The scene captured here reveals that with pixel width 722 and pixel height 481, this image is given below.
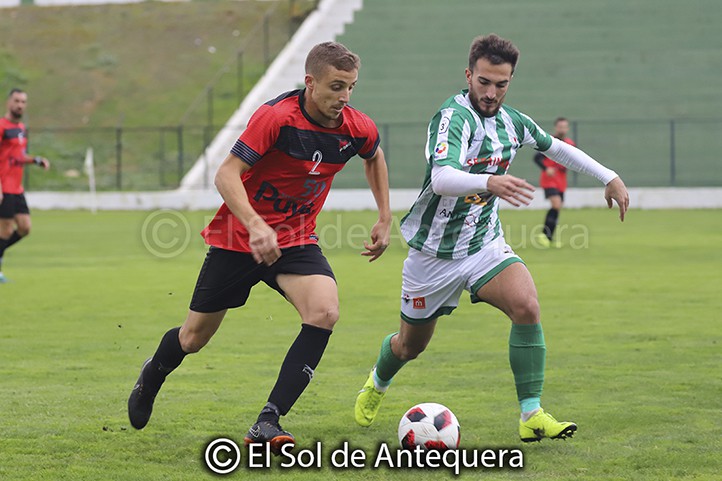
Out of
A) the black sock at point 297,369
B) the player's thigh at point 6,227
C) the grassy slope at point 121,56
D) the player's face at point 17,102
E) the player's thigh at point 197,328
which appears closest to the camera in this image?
the black sock at point 297,369

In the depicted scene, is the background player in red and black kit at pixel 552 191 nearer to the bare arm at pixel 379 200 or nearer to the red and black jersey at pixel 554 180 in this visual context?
the red and black jersey at pixel 554 180

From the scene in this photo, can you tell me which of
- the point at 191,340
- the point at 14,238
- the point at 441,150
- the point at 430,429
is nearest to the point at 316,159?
the point at 441,150

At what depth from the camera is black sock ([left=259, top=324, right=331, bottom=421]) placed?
555 cm

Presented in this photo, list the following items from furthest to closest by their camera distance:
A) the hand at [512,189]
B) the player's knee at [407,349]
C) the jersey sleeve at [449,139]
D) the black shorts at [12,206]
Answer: the black shorts at [12,206]
the player's knee at [407,349]
the jersey sleeve at [449,139]
the hand at [512,189]

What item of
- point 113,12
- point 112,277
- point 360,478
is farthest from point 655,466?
point 113,12

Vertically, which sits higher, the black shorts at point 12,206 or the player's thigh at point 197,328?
the black shorts at point 12,206

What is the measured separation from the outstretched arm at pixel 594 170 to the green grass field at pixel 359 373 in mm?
1198

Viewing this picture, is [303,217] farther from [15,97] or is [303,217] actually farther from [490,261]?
[15,97]

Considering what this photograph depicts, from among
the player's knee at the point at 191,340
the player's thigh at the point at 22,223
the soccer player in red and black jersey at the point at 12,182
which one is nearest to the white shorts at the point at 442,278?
the player's knee at the point at 191,340

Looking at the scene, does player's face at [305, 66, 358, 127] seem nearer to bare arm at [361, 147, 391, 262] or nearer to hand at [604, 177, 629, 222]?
bare arm at [361, 147, 391, 262]

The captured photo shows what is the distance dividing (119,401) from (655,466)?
3.23 m

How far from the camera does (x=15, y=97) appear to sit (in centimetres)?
1412

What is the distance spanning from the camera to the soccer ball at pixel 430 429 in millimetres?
5707

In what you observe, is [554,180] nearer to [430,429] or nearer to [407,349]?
[407,349]
